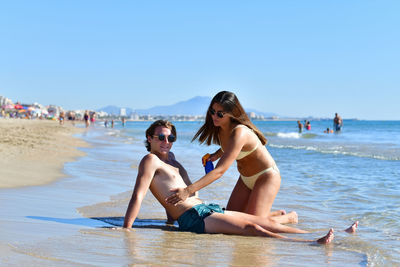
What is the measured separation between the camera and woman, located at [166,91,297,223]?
4.43 meters

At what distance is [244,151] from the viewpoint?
14.9 ft

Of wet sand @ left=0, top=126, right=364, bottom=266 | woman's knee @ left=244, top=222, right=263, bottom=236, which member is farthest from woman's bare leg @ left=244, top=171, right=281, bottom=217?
wet sand @ left=0, top=126, right=364, bottom=266

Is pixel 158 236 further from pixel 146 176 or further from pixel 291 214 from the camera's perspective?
pixel 291 214

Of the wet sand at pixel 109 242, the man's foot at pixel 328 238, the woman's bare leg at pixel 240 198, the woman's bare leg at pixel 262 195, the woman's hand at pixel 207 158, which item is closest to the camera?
the wet sand at pixel 109 242

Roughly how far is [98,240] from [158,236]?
0.58 metres

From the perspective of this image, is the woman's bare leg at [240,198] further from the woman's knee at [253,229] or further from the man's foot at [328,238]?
the man's foot at [328,238]

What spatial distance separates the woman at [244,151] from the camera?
14.5 feet

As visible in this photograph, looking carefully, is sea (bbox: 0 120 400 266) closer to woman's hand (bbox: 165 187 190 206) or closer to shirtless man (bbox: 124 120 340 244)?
shirtless man (bbox: 124 120 340 244)

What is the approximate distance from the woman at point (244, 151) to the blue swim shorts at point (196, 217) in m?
0.51

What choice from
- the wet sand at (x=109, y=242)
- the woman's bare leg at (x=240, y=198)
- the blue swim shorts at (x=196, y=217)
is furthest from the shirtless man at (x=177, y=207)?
the woman's bare leg at (x=240, y=198)

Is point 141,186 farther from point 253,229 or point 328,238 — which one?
point 328,238

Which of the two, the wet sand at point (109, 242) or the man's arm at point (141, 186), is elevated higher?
the man's arm at point (141, 186)

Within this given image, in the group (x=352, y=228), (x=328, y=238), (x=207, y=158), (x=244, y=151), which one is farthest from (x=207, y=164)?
(x=352, y=228)

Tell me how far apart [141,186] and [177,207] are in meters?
0.40
